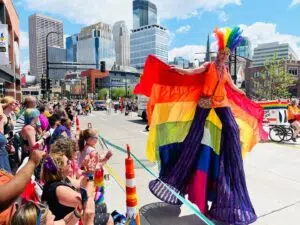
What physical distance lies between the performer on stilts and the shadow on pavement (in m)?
0.22

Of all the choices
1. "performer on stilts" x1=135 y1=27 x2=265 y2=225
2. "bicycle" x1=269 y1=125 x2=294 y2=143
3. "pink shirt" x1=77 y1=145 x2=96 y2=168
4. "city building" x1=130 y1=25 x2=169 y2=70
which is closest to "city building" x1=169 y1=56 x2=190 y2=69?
"performer on stilts" x1=135 y1=27 x2=265 y2=225

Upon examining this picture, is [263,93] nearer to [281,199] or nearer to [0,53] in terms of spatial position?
[0,53]

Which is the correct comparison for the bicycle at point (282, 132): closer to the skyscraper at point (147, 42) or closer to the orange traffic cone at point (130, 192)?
the orange traffic cone at point (130, 192)

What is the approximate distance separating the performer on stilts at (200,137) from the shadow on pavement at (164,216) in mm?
216

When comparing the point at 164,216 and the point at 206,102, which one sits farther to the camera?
the point at 164,216

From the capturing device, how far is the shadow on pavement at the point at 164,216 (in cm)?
405

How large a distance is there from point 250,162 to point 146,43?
176 m

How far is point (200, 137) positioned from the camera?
4.02 meters

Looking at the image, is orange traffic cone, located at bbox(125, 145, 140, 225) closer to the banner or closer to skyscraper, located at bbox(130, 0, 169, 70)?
the banner

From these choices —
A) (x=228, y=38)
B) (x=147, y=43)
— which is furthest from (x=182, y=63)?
(x=228, y=38)

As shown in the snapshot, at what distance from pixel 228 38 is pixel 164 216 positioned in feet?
8.23

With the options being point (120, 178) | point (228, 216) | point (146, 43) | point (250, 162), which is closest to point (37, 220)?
point (228, 216)

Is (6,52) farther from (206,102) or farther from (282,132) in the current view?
(206,102)

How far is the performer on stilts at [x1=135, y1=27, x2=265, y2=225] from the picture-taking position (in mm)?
3764
